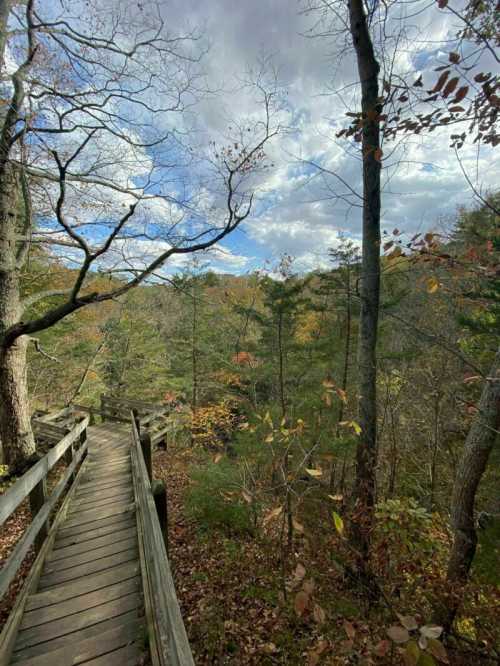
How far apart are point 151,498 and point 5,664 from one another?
4.12 feet

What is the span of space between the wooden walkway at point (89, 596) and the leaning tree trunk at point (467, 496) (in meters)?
3.76

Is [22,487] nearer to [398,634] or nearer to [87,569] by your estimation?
[87,569]

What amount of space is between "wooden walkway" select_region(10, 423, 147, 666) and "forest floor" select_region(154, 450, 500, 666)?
53.6 inches

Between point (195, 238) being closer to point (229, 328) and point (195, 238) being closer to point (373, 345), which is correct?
point (373, 345)

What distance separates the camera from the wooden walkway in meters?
1.98

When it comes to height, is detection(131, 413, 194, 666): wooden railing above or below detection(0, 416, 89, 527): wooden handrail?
below

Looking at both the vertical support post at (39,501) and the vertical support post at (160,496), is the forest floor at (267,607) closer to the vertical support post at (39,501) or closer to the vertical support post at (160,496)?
the vertical support post at (160,496)

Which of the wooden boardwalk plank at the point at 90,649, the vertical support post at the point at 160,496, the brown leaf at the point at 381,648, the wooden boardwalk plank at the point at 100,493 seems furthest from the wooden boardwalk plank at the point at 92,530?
the brown leaf at the point at 381,648

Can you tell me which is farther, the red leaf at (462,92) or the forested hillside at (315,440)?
the forested hillside at (315,440)

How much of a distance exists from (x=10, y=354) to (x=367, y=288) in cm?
627

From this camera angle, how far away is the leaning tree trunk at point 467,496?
11.4 ft

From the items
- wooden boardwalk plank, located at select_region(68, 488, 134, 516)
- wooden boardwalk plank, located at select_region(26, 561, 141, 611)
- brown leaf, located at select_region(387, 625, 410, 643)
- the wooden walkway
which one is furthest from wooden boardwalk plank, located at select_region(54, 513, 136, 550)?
brown leaf, located at select_region(387, 625, 410, 643)

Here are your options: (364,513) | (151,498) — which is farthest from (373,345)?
(151,498)

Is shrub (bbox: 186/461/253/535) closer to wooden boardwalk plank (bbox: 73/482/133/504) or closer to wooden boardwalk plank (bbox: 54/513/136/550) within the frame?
wooden boardwalk plank (bbox: 73/482/133/504)
